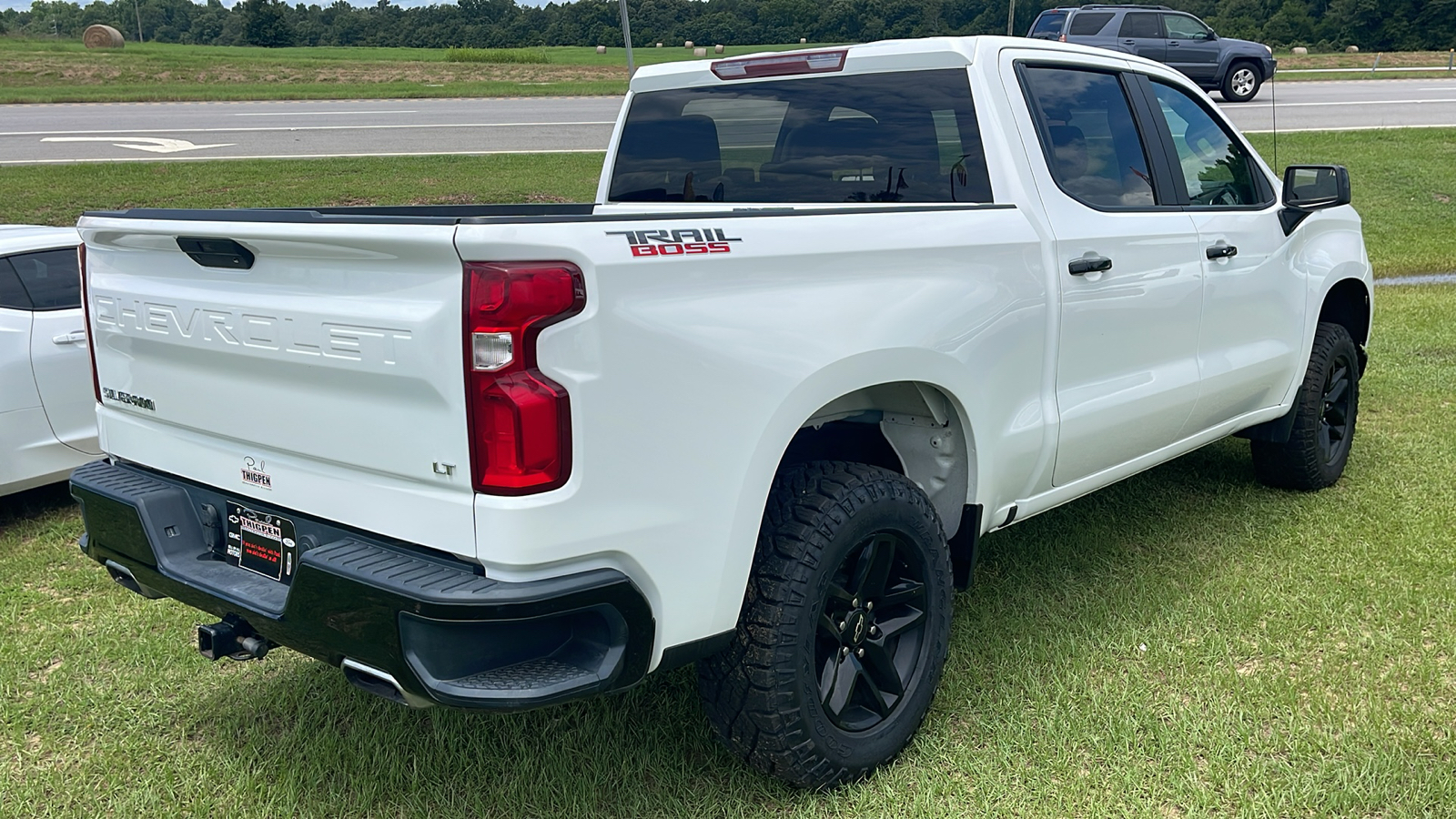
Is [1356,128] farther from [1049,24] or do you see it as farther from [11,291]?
[11,291]

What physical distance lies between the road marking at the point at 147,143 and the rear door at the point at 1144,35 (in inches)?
615

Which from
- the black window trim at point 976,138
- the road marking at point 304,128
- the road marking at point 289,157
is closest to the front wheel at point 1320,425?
the black window trim at point 976,138

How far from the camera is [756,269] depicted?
256cm

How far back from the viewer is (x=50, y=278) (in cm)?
526

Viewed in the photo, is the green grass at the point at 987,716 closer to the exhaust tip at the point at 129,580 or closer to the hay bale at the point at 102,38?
the exhaust tip at the point at 129,580

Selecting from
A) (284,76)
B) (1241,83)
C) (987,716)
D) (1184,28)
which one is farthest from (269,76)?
(987,716)

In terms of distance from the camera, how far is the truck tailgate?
7.38 ft

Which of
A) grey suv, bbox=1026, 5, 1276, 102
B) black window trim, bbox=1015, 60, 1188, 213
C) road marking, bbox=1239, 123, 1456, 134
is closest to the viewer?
black window trim, bbox=1015, 60, 1188, 213

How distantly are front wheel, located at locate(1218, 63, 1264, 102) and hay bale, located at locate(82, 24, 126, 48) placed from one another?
30.9 metres

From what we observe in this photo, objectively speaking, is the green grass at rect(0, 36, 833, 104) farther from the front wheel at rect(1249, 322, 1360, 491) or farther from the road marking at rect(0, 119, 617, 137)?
the front wheel at rect(1249, 322, 1360, 491)

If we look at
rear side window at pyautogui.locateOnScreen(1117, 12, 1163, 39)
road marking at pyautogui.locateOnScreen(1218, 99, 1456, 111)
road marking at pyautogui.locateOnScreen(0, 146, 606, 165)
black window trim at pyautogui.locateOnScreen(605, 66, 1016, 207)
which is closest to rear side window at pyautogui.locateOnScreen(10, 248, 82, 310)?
black window trim at pyautogui.locateOnScreen(605, 66, 1016, 207)

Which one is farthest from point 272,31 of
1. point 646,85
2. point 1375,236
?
point 646,85

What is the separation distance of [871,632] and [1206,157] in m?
2.60

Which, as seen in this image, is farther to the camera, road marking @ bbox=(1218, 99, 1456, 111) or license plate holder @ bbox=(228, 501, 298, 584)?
road marking @ bbox=(1218, 99, 1456, 111)
